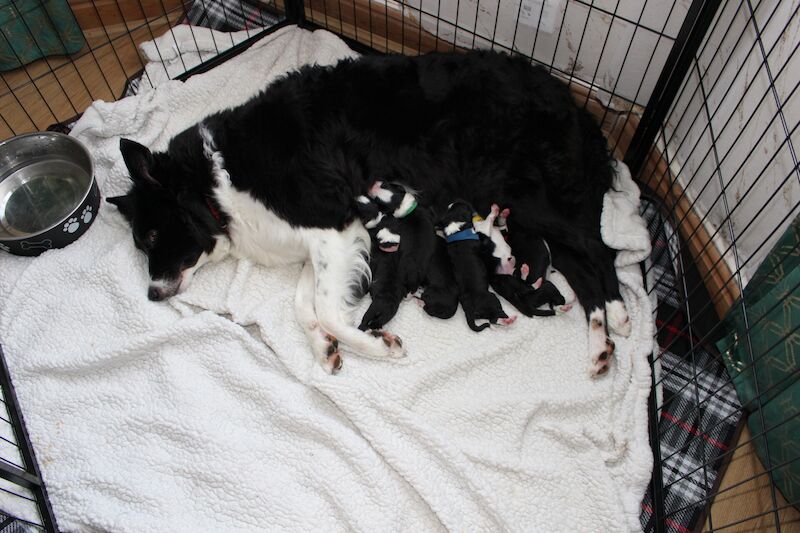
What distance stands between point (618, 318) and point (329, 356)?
108 centimetres

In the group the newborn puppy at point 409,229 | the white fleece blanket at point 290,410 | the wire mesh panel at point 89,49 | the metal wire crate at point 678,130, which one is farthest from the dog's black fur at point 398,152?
the wire mesh panel at point 89,49

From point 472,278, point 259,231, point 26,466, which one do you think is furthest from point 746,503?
point 26,466

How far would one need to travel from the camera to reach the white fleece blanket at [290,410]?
195 centimetres

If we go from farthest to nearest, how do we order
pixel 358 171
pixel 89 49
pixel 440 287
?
1. pixel 89 49
2. pixel 358 171
3. pixel 440 287

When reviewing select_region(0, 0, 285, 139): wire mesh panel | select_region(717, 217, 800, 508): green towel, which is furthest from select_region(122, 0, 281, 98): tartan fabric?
select_region(717, 217, 800, 508): green towel

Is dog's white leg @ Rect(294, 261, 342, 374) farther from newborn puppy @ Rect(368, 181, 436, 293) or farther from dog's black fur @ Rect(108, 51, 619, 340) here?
newborn puppy @ Rect(368, 181, 436, 293)

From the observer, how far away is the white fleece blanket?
6.41 ft

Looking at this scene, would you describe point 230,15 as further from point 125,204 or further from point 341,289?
point 341,289

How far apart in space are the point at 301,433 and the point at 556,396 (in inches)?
34.7

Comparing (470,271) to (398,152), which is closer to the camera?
(470,271)

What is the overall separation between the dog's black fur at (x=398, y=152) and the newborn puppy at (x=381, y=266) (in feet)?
0.27

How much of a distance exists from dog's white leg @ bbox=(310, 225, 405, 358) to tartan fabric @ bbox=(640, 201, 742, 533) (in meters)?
0.98

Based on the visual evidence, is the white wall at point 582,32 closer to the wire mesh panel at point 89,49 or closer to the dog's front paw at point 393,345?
the wire mesh panel at point 89,49

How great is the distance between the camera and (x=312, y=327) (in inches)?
89.4
